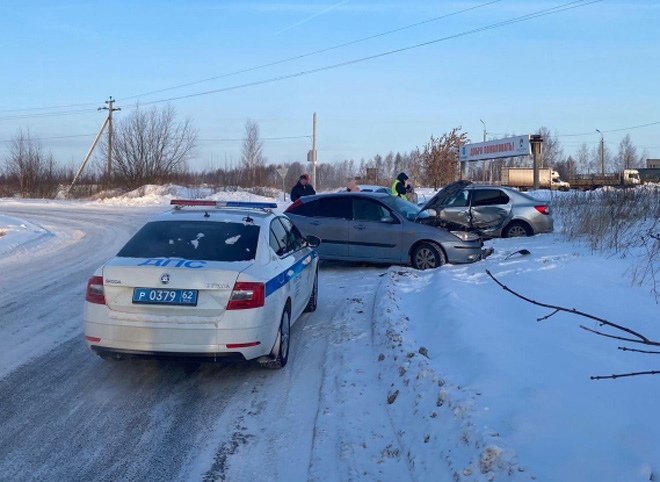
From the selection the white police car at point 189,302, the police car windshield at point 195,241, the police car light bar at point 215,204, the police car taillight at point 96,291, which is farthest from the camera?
the police car light bar at point 215,204

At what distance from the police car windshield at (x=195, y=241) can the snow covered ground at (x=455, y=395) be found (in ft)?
4.24

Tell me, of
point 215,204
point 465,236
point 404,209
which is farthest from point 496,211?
point 215,204

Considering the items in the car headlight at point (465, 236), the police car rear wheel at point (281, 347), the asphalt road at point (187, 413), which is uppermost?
the car headlight at point (465, 236)

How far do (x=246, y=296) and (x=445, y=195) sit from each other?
1048 cm

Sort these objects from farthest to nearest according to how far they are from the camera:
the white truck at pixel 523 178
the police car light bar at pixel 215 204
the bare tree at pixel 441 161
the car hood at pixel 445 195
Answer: the white truck at pixel 523 178, the bare tree at pixel 441 161, the car hood at pixel 445 195, the police car light bar at pixel 215 204

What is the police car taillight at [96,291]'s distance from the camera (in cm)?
552

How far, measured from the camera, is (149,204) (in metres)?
39.4

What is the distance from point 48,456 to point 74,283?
23.6 ft

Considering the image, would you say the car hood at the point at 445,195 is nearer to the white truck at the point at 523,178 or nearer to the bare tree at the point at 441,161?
the bare tree at the point at 441,161

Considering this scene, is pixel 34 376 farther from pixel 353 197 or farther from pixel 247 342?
pixel 353 197

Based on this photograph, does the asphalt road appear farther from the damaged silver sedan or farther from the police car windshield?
the damaged silver sedan

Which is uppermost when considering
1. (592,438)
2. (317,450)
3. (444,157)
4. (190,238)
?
(444,157)

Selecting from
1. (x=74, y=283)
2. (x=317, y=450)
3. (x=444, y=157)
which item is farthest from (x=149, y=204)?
(x=317, y=450)

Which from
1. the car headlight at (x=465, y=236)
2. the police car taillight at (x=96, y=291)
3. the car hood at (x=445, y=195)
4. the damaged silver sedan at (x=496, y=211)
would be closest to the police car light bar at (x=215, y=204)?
the police car taillight at (x=96, y=291)
